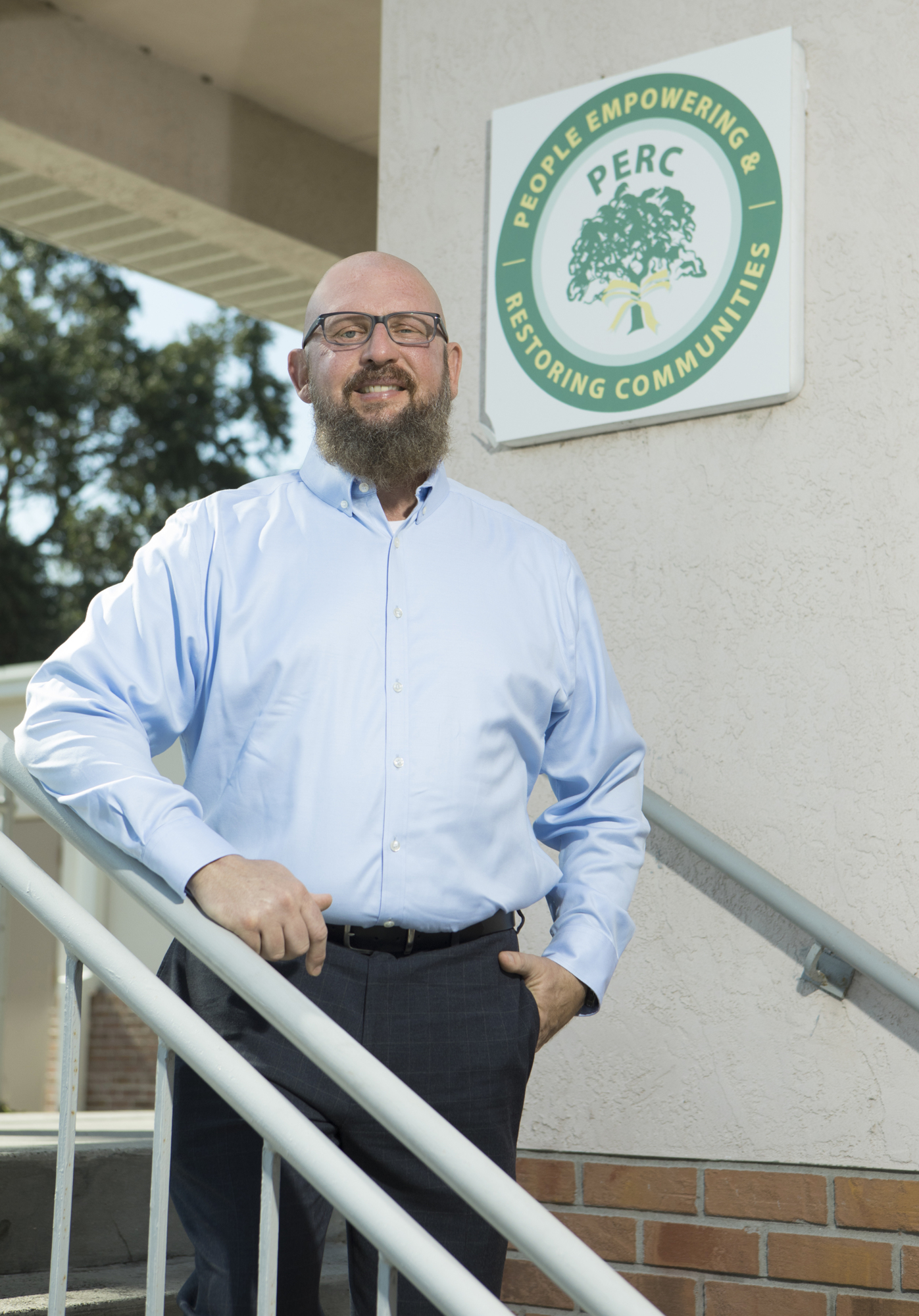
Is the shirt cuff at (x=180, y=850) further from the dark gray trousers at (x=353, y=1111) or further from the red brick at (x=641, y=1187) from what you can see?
the red brick at (x=641, y=1187)

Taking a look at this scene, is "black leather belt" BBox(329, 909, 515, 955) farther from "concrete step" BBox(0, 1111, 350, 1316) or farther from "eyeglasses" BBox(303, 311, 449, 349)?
"concrete step" BBox(0, 1111, 350, 1316)

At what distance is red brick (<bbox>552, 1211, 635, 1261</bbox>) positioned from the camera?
2.73 m

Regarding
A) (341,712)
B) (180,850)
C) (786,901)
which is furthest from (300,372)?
(786,901)

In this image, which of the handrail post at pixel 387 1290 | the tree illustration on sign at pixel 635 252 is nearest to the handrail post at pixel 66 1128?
the handrail post at pixel 387 1290

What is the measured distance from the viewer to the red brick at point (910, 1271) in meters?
2.43

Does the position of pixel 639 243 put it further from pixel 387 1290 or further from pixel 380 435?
pixel 387 1290

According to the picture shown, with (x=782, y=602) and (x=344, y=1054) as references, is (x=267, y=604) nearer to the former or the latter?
(x=344, y=1054)

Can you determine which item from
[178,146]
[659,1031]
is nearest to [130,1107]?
[178,146]

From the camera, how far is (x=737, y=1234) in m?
2.61

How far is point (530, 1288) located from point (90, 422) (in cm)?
1875

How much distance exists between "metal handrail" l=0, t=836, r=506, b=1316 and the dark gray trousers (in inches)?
3.6

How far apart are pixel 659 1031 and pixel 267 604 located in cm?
138

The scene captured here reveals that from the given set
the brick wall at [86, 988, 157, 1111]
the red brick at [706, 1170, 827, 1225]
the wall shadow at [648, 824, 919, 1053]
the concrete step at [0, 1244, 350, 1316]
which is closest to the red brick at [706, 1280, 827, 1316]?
the red brick at [706, 1170, 827, 1225]

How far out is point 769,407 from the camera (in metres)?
2.82
